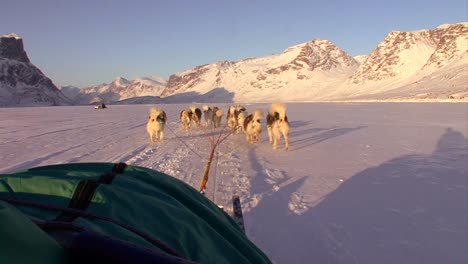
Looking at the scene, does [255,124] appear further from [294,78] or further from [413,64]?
[294,78]

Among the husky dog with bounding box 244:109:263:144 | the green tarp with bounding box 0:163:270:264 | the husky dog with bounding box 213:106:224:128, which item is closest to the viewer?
the green tarp with bounding box 0:163:270:264

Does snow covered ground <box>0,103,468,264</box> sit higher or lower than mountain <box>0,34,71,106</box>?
lower

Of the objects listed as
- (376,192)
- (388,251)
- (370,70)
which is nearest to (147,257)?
(388,251)

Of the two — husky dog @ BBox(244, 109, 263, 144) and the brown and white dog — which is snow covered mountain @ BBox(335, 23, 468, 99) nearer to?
husky dog @ BBox(244, 109, 263, 144)

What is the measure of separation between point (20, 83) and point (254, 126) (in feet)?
583

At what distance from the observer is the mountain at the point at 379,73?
92988mm

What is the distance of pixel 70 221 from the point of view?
1109mm

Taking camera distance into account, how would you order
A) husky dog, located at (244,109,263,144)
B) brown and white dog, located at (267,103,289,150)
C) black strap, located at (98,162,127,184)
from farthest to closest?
husky dog, located at (244,109,263,144) → brown and white dog, located at (267,103,289,150) → black strap, located at (98,162,127,184)

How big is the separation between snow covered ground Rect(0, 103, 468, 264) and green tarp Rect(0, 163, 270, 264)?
1.84 metres

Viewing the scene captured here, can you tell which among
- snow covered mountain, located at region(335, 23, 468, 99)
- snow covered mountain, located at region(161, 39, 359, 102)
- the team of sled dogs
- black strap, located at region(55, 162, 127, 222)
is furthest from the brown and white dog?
snow covered mountain, located at region(161, 39, 359, 102)

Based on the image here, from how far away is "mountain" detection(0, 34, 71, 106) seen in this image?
144m

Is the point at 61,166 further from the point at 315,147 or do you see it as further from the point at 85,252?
the point at 315,147

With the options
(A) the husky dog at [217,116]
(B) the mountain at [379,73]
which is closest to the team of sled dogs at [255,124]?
(A) the husky dog at [217,116]

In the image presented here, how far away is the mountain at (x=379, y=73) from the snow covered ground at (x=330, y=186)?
7160cm
